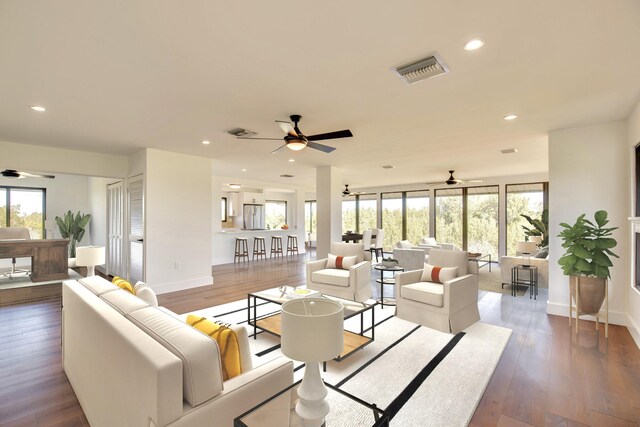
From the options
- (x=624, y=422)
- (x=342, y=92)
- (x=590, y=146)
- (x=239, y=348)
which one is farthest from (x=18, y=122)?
(x=590, y=146)

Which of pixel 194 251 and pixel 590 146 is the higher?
pixel 590 146

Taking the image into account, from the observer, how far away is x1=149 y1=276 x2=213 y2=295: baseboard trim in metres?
5.57

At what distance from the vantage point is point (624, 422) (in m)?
2.09

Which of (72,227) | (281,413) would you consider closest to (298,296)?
(281,413)

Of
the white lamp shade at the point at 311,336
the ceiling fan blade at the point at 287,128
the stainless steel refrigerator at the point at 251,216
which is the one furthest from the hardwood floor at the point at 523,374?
the stainless steel refrigerator at the point at 251,216

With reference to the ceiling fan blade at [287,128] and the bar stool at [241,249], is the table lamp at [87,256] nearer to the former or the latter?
the ceiling fan blade at [287,128]

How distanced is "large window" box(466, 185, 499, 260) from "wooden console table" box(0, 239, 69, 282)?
11048 millimetres

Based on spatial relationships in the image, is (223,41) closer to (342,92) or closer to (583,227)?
(342,92)

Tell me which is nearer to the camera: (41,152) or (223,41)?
(223,41)

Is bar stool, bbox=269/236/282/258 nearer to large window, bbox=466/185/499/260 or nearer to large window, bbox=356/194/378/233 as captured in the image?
large window, bbox=356/194/378/233

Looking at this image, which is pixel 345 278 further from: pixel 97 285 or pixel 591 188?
pixel 591 188

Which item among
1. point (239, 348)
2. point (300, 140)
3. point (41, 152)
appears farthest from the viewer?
point (41, 152)

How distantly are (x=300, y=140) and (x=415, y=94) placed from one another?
4.41ft

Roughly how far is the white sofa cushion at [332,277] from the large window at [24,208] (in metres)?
9.00
